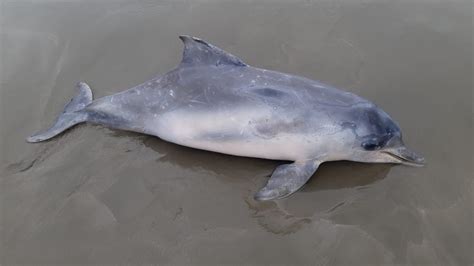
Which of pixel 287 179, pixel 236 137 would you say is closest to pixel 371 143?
pixel 287 179

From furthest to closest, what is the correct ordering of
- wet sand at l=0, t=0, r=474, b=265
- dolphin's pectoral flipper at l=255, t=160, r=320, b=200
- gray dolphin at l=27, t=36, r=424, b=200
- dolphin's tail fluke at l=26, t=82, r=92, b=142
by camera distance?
1. dolphin's tail fluke at l=26, t=82, r=92, b=142
2. gray dolphin at l=27, t=36, r=424, b=200
3. dolphin's pectoral flipper at l=255, t=160, r=320, b=200
4. wet sand at l=0, t=0, r=474, b=265

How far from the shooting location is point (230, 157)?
251 inches

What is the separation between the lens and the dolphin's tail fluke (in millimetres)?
6691

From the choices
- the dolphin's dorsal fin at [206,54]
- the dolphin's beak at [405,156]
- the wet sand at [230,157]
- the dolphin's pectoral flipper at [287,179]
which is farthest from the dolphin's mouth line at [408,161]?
the dolphin's dorsal fin at [206,54]

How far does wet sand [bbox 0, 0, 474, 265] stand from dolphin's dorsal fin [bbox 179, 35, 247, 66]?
4.59 feet

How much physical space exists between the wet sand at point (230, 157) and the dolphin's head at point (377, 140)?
0.16 m

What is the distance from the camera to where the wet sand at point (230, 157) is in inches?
209

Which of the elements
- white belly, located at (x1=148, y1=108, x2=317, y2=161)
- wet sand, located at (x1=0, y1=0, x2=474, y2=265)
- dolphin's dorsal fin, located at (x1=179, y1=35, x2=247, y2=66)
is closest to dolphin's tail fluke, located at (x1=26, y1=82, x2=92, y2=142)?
wet sand, located at (x1=0, y1=0, x2=474, y2=265)

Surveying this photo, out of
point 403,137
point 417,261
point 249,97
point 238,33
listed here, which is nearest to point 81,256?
point 249,97

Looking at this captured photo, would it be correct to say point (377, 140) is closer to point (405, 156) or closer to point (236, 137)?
point (405, 156)

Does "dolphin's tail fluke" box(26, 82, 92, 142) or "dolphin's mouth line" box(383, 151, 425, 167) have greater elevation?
"dolphin's mouth line" box(383, 151, 425, 167)

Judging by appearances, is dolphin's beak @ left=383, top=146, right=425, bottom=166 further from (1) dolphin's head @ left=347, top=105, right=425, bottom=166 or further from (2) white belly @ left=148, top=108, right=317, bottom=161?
(2) white belly @ left=148, top=108, right=317, bottom=161

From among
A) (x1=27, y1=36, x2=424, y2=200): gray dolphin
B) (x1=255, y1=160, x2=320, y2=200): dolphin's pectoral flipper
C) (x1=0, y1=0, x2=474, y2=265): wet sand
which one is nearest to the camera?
(x1=0, y1=0, x2=474, y2=265): wet sand

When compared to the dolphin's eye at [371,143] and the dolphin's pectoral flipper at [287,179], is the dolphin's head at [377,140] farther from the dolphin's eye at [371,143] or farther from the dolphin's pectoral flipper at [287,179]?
the dolphin's pectoral flipper at [287,179]
